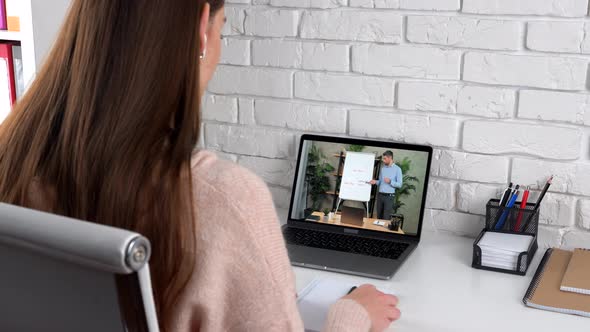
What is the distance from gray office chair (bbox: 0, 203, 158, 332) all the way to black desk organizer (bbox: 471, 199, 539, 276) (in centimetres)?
86

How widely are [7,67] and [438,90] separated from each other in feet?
3.40

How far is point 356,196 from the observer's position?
5.28 feet

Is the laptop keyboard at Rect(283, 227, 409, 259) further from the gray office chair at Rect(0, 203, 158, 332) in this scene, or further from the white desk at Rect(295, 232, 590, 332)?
the gray office chair at Rect(0, 203, 158, 332)

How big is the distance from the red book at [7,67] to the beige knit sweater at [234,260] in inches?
40.9

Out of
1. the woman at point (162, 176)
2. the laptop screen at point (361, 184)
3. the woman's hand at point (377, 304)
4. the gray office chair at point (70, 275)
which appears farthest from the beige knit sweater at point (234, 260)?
the laptop screen at point (361, 184)

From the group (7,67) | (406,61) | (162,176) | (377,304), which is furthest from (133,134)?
(7,67)

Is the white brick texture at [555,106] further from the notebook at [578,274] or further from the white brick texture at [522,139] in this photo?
the notebook at [578,274]

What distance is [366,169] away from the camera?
1.62 meters

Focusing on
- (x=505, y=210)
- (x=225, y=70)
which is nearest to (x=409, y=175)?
(x=505, y=210)

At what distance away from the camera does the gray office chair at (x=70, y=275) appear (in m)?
0.61

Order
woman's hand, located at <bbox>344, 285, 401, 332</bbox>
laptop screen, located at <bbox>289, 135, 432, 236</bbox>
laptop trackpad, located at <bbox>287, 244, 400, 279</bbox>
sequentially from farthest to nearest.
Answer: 1. laptop screen, located at <bbox>289, 135, 432, 236</bbox>
2. laptop trackpad, located at <bbox>287, 244, 400, 279</bbox>
3. woman's hand, located at <bbox>344, 285, 401, 332</bbox>

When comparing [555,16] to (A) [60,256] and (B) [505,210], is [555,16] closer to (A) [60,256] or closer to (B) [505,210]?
(B) [505,210]

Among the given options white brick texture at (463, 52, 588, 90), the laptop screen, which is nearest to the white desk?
the laptop screen

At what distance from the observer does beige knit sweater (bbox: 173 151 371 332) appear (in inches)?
31.9
